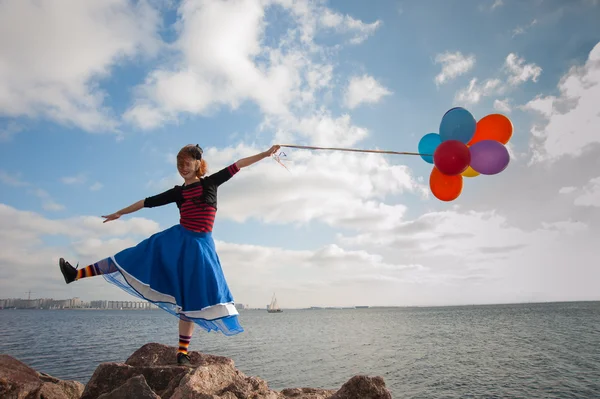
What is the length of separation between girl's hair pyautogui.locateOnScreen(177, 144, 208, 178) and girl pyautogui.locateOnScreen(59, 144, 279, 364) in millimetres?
13

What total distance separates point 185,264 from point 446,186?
3.92 metres

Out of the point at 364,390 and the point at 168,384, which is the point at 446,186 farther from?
the point at 168,384

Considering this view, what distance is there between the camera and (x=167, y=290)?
483 centimetres

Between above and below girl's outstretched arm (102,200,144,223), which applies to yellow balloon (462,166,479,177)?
above

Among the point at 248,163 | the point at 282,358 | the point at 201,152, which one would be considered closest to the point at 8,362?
the point at 201,152

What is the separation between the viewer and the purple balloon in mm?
5380

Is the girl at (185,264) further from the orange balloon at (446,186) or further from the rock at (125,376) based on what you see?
the orange balloon at (446,186)

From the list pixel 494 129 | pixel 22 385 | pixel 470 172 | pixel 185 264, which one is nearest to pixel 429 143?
pixel 470 172

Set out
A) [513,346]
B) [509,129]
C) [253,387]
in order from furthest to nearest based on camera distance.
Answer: [513,346]
[509,129]
[253,387]

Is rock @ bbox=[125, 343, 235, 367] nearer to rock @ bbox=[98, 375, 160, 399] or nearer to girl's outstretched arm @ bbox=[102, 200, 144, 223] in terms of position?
rock @ bbox=[98, 375, 160, 399]

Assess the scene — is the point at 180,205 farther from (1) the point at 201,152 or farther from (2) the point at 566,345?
(2) the point at 566,345

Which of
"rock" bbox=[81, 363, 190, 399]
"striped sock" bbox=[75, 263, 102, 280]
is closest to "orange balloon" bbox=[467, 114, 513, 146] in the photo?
"rock" bbox=[81, 363, 190, 399]

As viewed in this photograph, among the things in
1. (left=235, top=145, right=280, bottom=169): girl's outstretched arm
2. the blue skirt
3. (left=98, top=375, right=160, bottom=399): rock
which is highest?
(left=235, top=145, right=280, bottom=169): girl's outstretched arm

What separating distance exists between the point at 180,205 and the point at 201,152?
2.57ft
